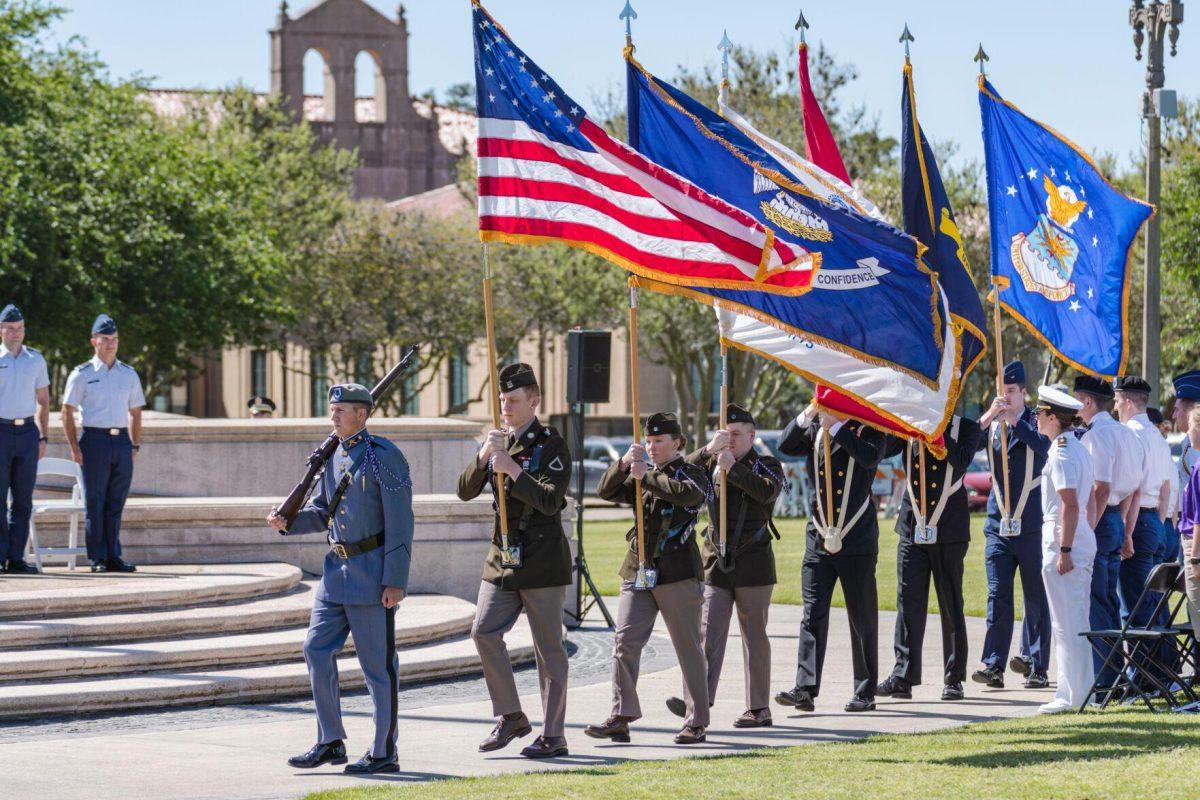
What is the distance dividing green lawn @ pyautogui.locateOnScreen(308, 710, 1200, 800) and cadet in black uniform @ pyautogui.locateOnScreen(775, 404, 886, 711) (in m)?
1.35

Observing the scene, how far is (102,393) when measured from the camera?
47.2ft

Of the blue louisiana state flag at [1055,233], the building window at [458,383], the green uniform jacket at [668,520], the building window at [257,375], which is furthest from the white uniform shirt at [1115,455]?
the building window at [257,375]

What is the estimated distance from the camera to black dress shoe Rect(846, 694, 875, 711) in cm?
1109

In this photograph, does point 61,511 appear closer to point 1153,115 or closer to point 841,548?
point 841,548

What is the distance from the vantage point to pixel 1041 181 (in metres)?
12.9

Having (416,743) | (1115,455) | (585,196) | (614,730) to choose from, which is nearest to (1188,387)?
(1115,455)

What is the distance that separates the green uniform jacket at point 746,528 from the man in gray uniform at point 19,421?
5799mm

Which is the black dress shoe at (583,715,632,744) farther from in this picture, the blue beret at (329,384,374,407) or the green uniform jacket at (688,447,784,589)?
the blue beret at (329,384,374,407)

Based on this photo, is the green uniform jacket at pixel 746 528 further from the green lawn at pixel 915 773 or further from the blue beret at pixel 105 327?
the blue beret at pixel 105 327

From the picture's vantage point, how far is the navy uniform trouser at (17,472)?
14.0m

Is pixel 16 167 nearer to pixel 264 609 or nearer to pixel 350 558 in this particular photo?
pixel 264 609

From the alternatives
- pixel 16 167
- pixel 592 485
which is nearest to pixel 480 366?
pixel 592 485

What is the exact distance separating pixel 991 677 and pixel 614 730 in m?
3.44

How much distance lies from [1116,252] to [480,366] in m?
52.8
